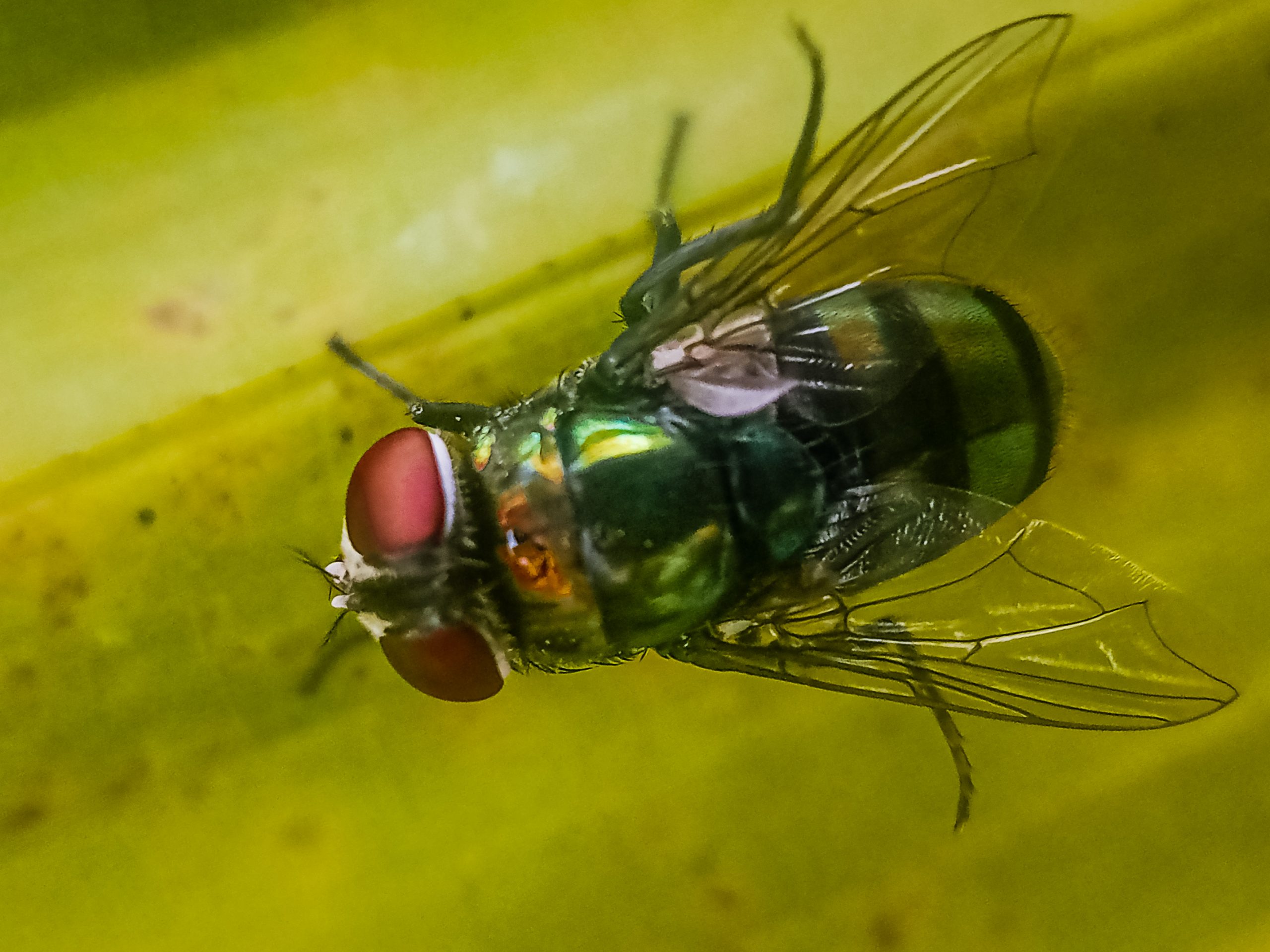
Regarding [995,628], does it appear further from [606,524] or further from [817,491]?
[606,524]

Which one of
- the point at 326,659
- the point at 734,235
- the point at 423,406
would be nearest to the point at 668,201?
the point at 734,235

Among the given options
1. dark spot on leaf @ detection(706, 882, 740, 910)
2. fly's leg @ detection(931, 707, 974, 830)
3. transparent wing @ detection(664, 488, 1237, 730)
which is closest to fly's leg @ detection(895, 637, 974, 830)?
fly's leg @ detection(931, 707, 974, 830)

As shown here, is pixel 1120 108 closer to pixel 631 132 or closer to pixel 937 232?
pixel 937 232

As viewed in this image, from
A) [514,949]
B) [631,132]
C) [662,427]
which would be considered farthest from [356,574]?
[631,132]

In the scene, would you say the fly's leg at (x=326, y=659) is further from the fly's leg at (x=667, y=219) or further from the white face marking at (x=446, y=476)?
the fly's leg at (x=667, y=219)

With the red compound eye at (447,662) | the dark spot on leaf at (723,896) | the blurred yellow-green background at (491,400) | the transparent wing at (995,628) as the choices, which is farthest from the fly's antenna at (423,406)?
the dark spot on leaf at (723,896)

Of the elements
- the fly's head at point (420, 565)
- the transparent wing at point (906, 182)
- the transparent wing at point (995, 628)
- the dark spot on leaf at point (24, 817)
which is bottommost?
the transparent wing at point (995, 628)
